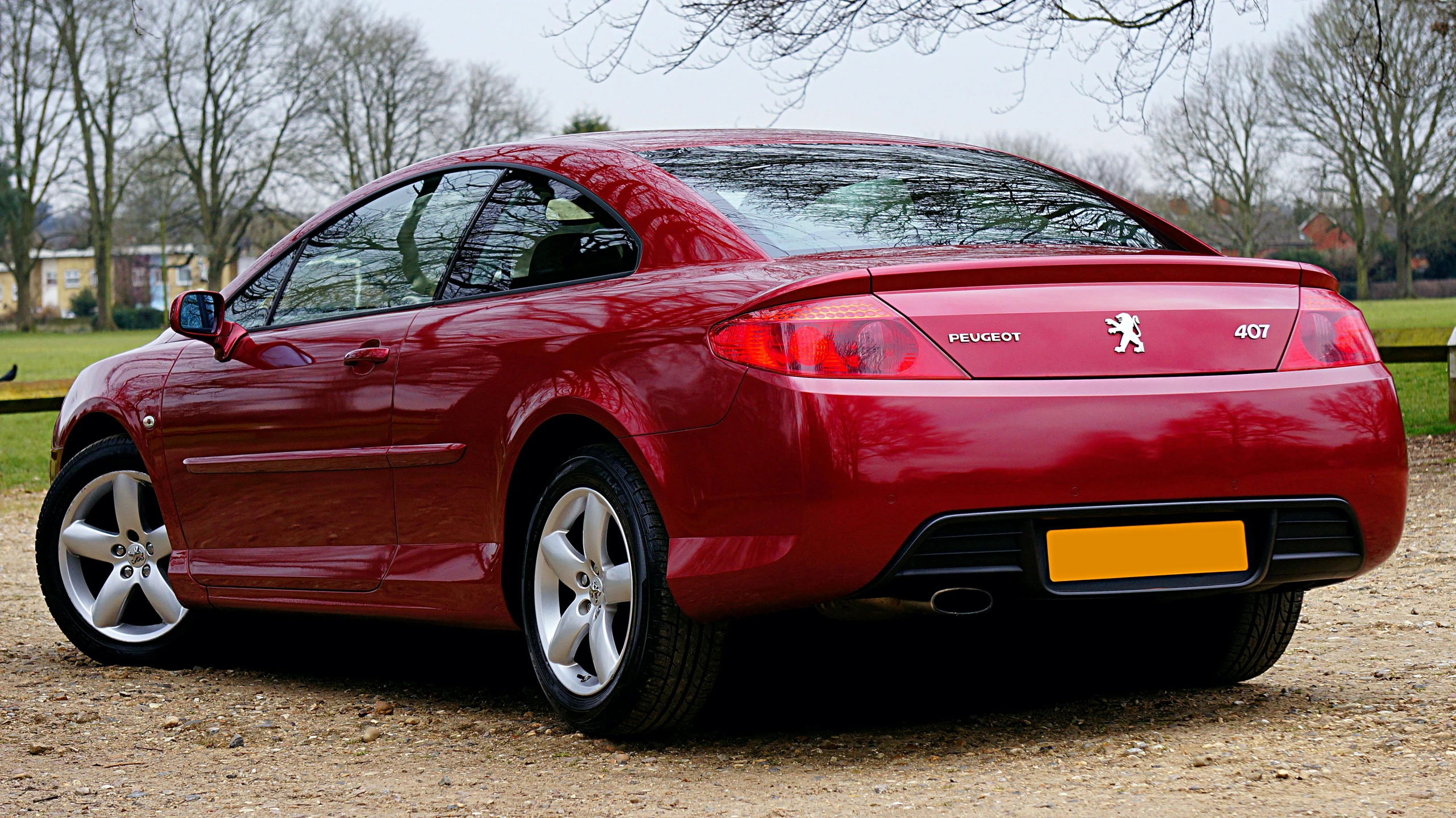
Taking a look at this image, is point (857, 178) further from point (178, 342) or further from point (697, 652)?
point (178, 342)

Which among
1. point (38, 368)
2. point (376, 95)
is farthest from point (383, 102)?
point (38, 368)

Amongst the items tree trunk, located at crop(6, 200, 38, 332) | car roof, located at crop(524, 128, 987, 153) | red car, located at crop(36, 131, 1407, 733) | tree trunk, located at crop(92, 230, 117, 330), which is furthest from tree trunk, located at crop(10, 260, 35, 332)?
car roof, located at crop(524, 128, 987, 153)

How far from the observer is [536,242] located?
151 inches

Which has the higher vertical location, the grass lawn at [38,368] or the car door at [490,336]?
the car door at [490,336]

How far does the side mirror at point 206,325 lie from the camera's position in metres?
4.54

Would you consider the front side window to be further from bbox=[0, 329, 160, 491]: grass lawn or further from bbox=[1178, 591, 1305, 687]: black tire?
bbox=[0, 329, 160, 491]: grass lawn

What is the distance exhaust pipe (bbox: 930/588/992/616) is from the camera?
122 inches

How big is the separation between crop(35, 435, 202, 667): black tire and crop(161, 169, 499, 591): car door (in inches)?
12.4

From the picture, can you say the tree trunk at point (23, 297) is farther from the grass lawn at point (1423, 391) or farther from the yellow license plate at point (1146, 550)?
the yellow license plate at point (1146, 550)

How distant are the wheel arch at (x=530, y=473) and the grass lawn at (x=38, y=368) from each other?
5322 millimetres

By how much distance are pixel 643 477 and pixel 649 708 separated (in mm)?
513

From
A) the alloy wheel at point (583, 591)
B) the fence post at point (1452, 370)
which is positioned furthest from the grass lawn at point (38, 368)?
the fence post at point (1452, 370)

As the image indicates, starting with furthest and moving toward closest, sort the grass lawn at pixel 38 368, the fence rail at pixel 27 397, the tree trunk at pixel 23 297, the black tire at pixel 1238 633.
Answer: the tree trunk at pixel 23 297, the grass lawn at pixel 38 368, the fence rail at pixel 27 397, the black tire at pixel 1238 633

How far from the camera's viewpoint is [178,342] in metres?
4.88
